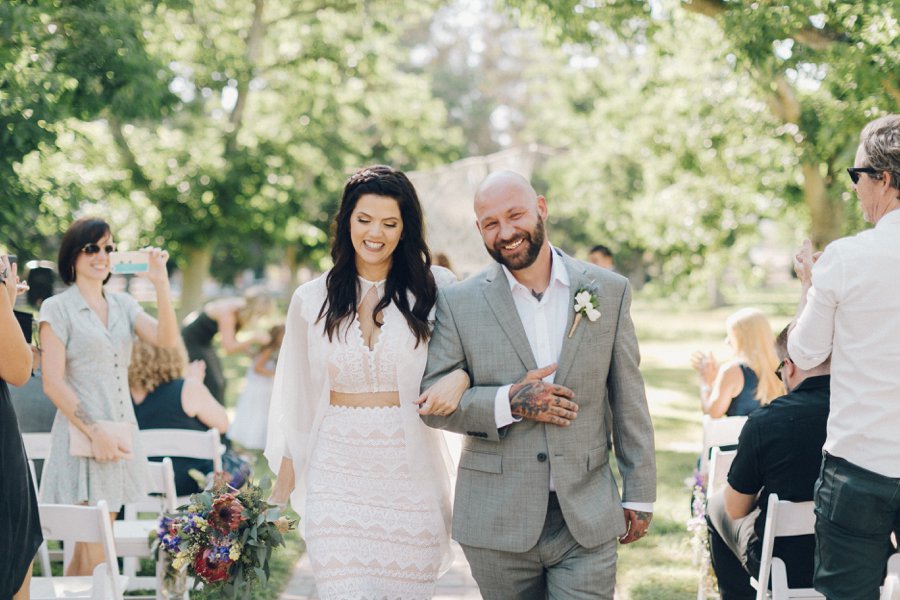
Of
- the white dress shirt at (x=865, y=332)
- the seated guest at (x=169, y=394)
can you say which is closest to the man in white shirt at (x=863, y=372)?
the white dress shirt at (x=865, y=332)

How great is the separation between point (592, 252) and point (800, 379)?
228 inches

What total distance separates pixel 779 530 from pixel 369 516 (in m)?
1.66

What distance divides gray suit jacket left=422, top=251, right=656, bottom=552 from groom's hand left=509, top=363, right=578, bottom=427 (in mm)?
82

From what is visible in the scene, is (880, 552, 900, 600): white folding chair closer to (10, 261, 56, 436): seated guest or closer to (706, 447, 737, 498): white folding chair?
(706, 447, 737, 498): white folding chair

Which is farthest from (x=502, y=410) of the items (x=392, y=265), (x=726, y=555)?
(x=726, y=555)

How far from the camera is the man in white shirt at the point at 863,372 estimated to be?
10.2 ft

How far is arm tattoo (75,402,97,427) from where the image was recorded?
525 cm

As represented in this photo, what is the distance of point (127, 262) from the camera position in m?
5.33

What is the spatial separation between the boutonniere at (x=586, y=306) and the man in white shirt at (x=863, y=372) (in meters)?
0.68

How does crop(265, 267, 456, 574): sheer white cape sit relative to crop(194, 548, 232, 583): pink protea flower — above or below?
above

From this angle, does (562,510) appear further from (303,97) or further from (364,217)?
(303,97)

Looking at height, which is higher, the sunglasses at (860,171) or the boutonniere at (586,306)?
the sunglasses at (860,171)

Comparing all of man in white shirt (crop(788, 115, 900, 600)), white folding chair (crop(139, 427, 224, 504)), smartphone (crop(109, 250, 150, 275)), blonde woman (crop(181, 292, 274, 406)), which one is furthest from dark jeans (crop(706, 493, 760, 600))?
blonde woman (crop(181, 292, 274, 406))

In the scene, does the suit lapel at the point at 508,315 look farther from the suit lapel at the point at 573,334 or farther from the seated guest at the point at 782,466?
the seated guest at the point at 782,466
